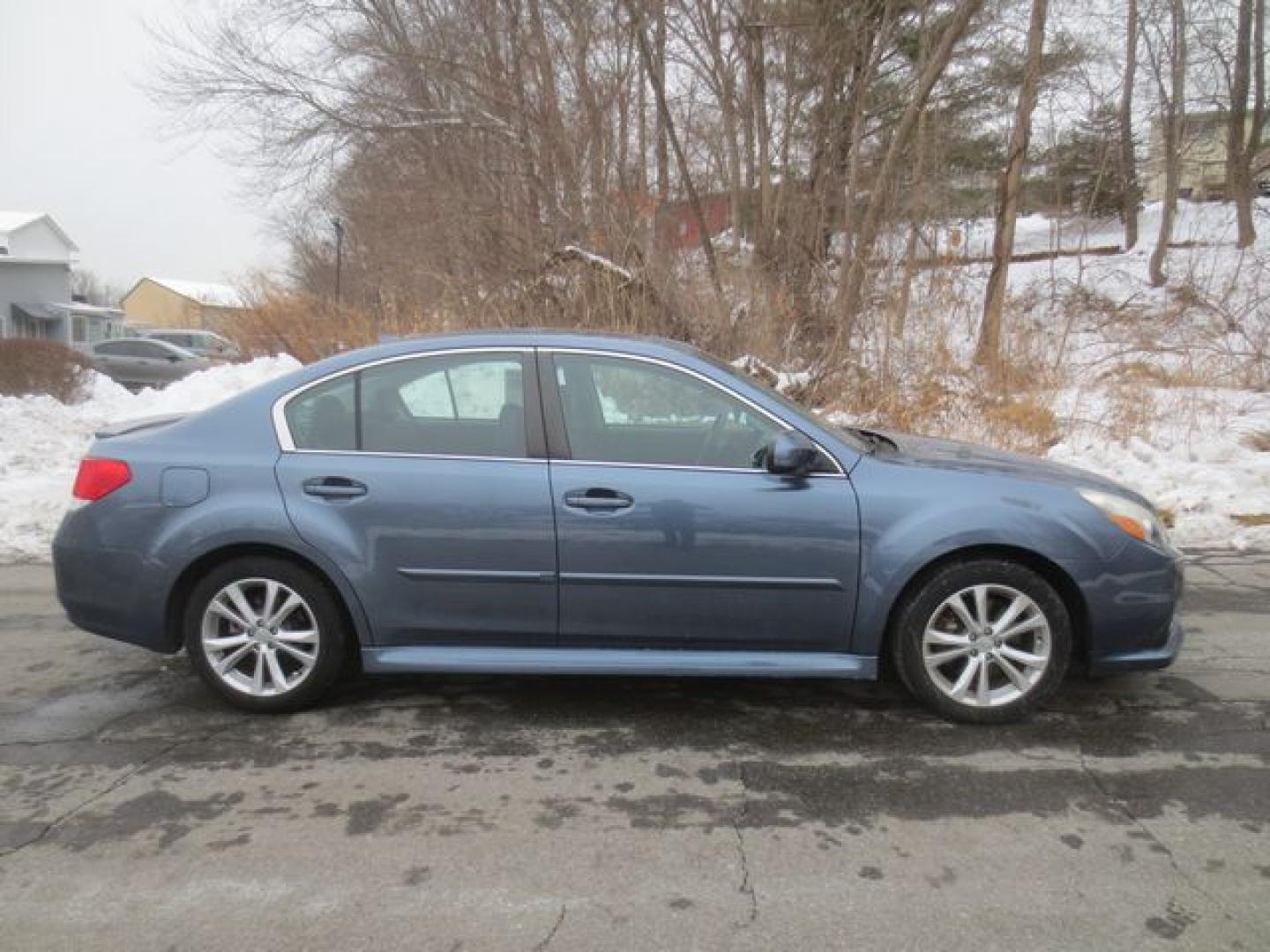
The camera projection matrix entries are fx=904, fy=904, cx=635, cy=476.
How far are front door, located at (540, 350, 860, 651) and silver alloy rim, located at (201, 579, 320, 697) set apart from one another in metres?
1.11

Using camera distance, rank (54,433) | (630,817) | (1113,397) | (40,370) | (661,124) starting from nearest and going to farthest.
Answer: (630,817) → (1113,397) → (54,433) → (40,370) → (661,124)

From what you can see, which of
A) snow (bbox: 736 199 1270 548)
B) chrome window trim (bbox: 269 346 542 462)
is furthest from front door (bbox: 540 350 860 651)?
snow (bbox: 736 199 1270 548)

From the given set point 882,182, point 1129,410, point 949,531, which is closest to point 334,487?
point 949,531

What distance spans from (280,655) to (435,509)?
0.95 metres

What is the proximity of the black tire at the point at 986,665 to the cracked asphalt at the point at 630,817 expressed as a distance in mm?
106

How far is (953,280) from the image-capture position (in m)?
11.1

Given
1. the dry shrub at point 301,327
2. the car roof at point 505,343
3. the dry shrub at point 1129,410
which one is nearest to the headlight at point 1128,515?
the car roof at point 505,343

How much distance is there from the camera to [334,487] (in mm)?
3730

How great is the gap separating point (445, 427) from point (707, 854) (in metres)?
2.02

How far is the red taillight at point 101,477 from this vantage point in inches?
Answer: 150

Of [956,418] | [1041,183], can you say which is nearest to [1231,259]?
[1041,183]

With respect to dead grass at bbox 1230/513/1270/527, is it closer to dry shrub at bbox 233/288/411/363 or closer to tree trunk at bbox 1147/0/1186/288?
dry shrub at bbox 233/288/411/363

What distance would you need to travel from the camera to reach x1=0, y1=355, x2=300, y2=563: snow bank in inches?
286

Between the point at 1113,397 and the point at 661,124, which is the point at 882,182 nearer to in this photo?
the point at 661,124
